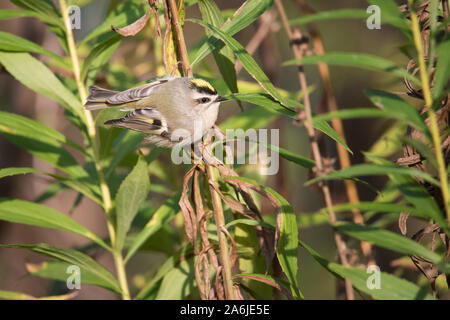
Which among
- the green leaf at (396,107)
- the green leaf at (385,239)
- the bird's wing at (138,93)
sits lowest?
the green leaf at (385,239)

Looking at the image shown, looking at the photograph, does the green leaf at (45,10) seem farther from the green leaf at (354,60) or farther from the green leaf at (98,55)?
the green leaf at (354,60)

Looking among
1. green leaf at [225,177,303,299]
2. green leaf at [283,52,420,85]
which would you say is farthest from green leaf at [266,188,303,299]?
green leaf at [283,52,420,85]

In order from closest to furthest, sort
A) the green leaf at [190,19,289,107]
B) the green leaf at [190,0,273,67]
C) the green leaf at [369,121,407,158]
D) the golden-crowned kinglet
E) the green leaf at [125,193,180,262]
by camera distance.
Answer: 1. the green leaf at [190,19,289,107]
2. the green leaf at [190,0,273,67]
3. the golden-crowned kinglet
4. the green leaf at [125,193,180,262]
5. the green leaf at [369,121,407,158]

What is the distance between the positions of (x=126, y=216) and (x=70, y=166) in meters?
0.26

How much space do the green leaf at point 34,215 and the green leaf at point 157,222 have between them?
0.10 metres

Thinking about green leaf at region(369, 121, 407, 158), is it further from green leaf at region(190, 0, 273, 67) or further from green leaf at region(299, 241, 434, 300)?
green leaf at region(299, 241, 434, 300)

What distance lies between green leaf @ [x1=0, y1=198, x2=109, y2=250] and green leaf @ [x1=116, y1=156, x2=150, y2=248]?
101 mm

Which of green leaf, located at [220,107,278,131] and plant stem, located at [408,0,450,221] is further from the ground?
green leaf, located at [220,107,278,131]

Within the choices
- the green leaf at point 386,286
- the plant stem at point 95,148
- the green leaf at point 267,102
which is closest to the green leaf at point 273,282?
the green leaf at point 386,286

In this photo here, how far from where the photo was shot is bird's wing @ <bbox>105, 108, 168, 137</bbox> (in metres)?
1.21

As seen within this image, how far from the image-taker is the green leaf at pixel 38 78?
1.29 meters

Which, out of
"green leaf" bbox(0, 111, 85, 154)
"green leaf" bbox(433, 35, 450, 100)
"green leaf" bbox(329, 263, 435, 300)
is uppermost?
"green leaf" bbox(0, 111, 85, 154)

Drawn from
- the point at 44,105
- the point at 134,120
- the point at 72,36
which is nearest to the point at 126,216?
the point at 134,120

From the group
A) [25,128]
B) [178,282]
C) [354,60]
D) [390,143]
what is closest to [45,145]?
[25,128]
